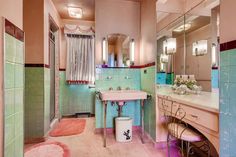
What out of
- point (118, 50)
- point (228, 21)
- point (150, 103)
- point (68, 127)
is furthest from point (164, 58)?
point (68, 127)

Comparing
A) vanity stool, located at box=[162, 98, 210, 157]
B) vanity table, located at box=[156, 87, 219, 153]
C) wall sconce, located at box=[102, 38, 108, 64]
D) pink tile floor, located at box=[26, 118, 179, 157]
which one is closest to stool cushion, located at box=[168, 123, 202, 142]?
vanity stool, located at box=[162, 98, 210, 157]

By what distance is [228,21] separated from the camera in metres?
1.11

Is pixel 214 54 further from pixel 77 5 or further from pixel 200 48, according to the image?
pixel 77 5

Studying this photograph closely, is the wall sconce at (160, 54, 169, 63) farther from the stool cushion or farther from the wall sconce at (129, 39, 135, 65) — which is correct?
the stool cushion

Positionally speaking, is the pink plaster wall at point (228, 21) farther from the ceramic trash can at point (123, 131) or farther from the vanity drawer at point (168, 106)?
the ceramic trash can at point (123, 131)

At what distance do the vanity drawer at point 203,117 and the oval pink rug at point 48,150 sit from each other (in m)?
1.74

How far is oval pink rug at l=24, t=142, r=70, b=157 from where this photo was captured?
89.0 inches

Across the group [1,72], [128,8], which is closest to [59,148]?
[1,72]

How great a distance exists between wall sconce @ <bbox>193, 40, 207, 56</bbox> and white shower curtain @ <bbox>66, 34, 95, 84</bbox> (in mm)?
2713

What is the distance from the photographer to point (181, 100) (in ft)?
5.87

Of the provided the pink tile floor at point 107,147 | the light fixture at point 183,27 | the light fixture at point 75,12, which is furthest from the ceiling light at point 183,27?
the light fixture at point 75,12

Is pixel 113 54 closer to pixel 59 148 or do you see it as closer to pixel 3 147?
pixel 59 148

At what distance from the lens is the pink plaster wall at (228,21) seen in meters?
1.08

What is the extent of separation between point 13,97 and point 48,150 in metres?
1.48
